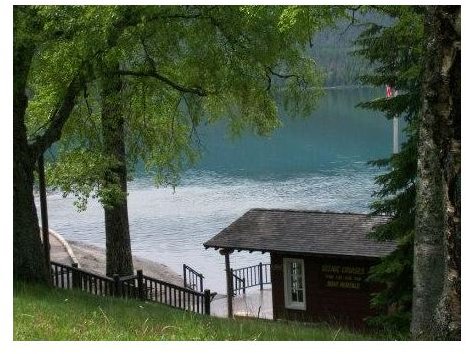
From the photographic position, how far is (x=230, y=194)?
4350 cm

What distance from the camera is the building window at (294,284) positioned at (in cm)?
1927

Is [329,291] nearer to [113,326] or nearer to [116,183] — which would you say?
[116,183]

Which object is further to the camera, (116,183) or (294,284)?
(294,284)

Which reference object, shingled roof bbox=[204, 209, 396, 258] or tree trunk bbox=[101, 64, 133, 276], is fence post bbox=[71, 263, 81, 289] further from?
shingled roof bbox=[204, 209, 396, 258]

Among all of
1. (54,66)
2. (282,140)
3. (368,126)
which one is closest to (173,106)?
(54,66)

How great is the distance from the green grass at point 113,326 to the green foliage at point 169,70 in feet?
13.1

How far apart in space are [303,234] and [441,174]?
33.7ft

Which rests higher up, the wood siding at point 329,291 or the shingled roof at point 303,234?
the shingled roof at point 303,234

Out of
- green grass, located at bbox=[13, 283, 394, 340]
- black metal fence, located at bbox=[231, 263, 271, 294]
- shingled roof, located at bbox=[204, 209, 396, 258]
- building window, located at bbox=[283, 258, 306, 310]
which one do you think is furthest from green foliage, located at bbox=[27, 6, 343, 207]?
green grass, located at bbox=[13, 283, 394, 340]

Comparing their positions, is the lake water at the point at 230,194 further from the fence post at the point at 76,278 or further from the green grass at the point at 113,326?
the green grass at the point at 113,326

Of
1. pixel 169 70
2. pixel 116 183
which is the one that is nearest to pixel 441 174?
pixel 169 70

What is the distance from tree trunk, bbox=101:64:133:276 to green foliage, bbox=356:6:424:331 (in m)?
5.21

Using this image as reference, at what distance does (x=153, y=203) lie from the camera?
138 feet

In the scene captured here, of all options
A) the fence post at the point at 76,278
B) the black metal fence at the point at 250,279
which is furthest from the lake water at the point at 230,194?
the fence post at the point at 76,278
